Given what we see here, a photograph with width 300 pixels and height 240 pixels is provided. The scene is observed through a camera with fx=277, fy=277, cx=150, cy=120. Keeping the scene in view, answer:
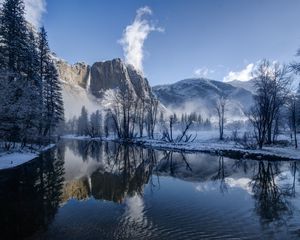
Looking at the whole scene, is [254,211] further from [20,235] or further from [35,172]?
[35,172]

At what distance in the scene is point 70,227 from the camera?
924 centimetres

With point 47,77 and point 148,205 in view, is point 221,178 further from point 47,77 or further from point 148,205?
point 47,77

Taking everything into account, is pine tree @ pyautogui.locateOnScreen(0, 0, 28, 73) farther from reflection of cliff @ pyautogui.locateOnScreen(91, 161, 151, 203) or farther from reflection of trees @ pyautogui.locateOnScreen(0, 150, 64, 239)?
reflection of cliff @ pyautogui.locateOnScreen(91, 161, 151, 203)

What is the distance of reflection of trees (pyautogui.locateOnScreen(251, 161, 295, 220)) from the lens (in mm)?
10922

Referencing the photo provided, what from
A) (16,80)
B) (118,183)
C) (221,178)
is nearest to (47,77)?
(16,80)

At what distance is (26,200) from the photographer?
12500mm

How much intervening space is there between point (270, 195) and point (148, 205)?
633cm

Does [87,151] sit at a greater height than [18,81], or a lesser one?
lesser

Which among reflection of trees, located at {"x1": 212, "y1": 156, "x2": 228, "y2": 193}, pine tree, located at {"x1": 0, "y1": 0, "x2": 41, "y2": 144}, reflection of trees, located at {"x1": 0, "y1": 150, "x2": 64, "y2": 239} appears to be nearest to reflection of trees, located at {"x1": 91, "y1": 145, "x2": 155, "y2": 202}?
reflection of trees, located at {"x1": 0, "y1": 150, "x2": 64, "y2": 239}

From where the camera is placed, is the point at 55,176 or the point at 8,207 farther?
the point at 55,176

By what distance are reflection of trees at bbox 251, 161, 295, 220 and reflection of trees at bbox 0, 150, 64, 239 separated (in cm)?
830

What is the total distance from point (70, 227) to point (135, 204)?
148 inches

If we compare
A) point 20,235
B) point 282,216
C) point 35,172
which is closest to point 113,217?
point 20,235

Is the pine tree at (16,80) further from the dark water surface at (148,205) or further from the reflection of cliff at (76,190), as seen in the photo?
the reflection of cliff at (76,190)
